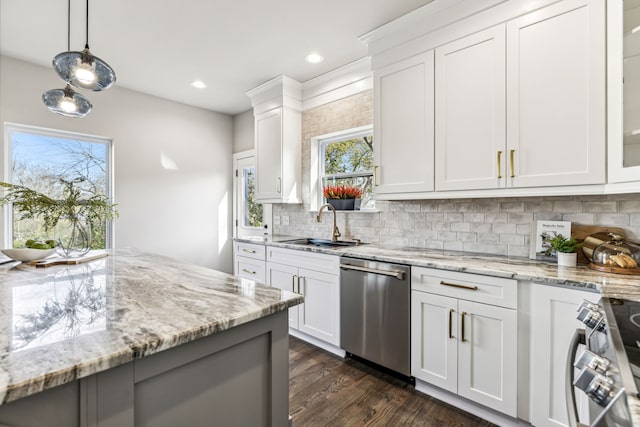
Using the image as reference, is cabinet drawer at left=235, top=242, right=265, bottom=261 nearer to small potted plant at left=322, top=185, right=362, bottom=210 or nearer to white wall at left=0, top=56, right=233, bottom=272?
small potted plant at left=322, top=185, right=362, bottom=210

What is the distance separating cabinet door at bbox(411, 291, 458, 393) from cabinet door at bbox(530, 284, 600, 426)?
40cm

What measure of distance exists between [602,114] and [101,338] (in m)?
2.35

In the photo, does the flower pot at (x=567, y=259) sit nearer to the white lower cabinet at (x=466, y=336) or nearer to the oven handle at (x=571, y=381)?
the white lower cabinet at (x=466, y=336)

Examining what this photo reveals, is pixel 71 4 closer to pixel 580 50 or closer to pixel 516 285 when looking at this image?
pixel 580 50

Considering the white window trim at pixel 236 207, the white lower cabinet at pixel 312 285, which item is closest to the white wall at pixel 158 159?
the white window trim at pixel 236 207

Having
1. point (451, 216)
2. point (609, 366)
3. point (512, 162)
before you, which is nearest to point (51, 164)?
point (451, 216)

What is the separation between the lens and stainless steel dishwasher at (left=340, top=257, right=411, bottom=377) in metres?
2.09

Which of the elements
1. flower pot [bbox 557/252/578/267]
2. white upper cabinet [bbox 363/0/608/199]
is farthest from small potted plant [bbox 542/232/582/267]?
white upper cabinet [bbox 363/0/608/199]

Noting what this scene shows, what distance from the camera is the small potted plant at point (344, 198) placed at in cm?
301

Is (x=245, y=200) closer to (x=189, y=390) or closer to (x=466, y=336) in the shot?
(x=466, y=336)

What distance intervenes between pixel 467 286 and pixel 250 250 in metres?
2.26

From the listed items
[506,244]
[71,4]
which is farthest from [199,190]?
[506,244]

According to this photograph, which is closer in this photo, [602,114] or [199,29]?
[602,114]

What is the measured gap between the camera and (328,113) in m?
3.39
